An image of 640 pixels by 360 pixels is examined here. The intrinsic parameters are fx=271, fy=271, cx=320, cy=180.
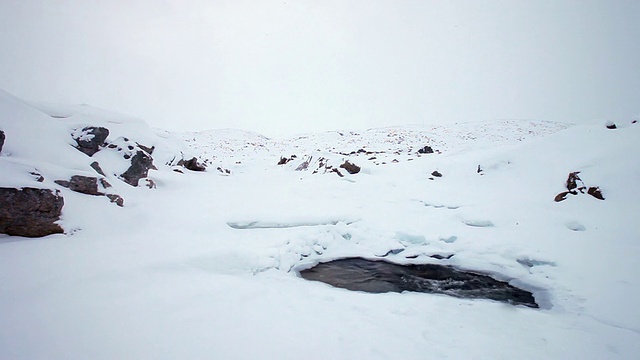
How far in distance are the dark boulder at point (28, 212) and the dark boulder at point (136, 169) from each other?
11.1ft

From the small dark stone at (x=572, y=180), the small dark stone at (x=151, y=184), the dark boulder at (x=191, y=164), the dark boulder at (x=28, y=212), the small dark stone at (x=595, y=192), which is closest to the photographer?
the dark boulder at (x=28, y=212)

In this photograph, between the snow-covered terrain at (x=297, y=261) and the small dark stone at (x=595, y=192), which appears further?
the small dark stone at (x=595, y=192)

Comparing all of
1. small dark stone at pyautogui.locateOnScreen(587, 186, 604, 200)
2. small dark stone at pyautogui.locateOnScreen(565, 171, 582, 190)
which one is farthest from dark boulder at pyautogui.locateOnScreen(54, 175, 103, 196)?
small dark stone at pyautogui.locateOnScreen(565, 171, 582, 190)

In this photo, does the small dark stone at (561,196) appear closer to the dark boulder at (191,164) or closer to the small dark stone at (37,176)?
the small dark stone at (37,176)

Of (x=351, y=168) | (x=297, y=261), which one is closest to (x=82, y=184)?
(x=297, y=261)

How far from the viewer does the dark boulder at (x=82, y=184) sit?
4.68 m

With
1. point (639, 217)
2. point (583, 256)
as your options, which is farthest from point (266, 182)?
point (639, 217)

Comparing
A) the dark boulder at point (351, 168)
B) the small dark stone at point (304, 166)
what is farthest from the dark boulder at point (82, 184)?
the small dark stone at point (304, 166)

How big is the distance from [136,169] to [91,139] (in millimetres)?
1420

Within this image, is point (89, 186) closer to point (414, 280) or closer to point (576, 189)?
point (414, 280)

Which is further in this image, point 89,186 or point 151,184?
point 151,184

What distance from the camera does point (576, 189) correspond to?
7039 millimetres

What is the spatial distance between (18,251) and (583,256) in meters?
8.00

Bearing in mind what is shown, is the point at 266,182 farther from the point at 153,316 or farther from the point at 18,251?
the point at 153,316
